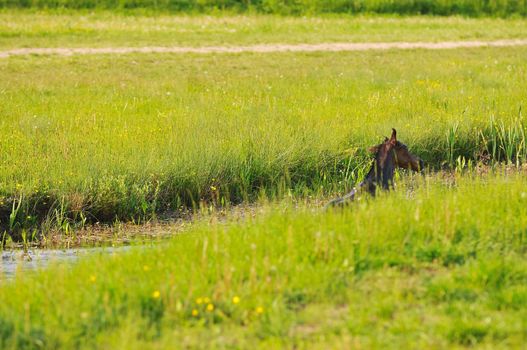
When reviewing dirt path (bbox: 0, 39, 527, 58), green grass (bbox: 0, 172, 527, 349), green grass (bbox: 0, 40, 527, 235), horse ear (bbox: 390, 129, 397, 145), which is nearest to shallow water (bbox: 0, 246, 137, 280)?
green grass (bbox: 0, 40, 527, 235)

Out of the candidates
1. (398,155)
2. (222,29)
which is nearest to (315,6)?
(222,29)

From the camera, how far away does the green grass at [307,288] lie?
4.99 meters

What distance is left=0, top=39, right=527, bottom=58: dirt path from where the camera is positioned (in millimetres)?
19933

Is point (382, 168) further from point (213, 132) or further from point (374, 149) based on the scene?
point (213, 132)

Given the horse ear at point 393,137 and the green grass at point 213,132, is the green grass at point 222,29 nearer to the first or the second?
the green grass at point 213,132

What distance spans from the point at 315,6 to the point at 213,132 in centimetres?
2380

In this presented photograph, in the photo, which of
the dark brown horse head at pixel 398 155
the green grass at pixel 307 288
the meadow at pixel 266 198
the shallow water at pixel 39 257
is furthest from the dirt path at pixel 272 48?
the green grass at pixel 307 288

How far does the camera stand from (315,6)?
111 feet

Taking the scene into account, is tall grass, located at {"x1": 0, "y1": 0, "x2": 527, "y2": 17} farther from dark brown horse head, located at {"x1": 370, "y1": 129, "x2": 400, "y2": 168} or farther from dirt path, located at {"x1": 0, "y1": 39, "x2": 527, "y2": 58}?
dark brown horse head, located at {"x1": 370, "y1": 129, "x2": 400, "y2": 168}

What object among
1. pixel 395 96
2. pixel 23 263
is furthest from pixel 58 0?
pixel 23 263

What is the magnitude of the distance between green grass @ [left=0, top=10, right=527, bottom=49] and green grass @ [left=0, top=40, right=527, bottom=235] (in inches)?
265

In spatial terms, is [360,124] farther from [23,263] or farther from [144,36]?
[144,36]

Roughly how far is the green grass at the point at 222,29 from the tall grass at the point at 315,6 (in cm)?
139

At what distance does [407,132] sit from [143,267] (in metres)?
5.90
